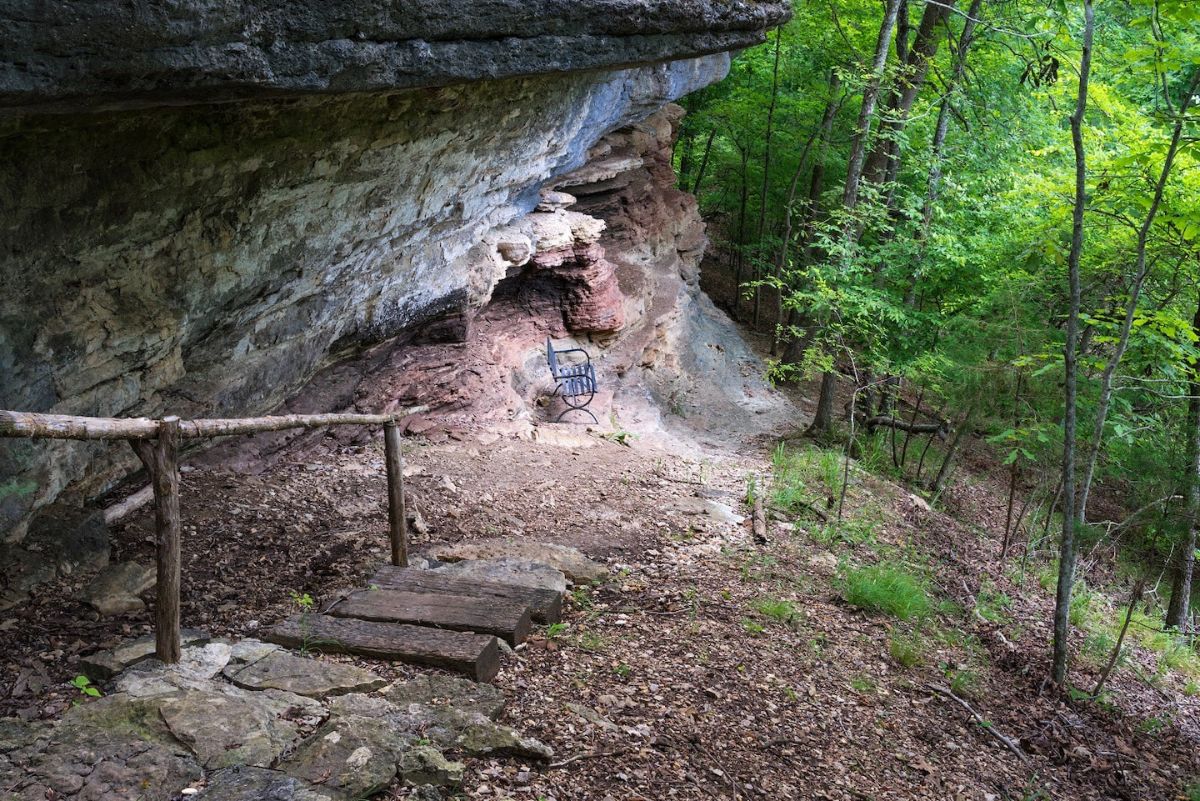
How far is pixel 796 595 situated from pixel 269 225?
484cm

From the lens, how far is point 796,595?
6723mm

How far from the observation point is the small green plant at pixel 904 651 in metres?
6.11

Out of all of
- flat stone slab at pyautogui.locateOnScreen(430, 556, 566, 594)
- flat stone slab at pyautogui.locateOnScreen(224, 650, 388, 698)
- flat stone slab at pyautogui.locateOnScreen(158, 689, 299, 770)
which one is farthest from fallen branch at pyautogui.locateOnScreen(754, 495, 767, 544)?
flat stone slab at pyautogui.locateOnScreen(158, 689, 299, 770)

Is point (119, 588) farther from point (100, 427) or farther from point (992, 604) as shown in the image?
point (992, 604)

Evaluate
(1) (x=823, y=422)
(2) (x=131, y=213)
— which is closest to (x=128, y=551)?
(2) (x=131, y=213)

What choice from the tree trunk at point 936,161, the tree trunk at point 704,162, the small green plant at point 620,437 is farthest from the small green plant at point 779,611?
the tree trunk at point 704,162

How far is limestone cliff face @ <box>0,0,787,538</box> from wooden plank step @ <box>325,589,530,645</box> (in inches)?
84.3

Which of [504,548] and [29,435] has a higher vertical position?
[29,435]

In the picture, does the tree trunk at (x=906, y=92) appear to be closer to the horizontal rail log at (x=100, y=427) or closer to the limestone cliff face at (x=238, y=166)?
the limestone cliff face at (x=238, y=166)

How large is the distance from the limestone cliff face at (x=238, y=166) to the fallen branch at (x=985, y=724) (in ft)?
15.9

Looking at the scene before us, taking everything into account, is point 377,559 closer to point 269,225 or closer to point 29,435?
point 269,225

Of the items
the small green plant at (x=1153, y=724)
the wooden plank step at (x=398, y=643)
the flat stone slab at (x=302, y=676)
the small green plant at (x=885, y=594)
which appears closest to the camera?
the flat stone slab at (x=302, y=676)

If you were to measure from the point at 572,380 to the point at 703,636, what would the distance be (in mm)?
7296

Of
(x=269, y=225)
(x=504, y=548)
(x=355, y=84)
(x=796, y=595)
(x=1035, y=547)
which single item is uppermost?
(x=355, y=84)
